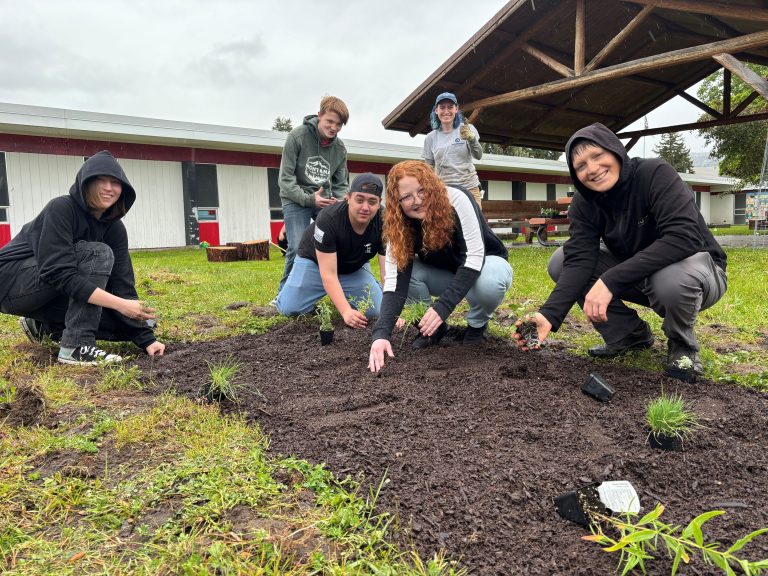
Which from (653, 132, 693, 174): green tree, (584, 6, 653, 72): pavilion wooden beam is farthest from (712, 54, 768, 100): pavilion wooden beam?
(653, 132, 693, 174): green tree

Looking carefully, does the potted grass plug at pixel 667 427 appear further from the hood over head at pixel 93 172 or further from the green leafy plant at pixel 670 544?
the hood over head at pixel 93 172

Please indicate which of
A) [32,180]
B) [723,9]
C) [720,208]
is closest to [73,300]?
[723,9]

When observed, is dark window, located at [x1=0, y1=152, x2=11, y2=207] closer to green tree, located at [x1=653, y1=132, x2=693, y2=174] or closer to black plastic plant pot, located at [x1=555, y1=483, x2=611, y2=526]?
black plastic plant pot, located at [x1=555, y1=483, x2=611, y2=526]

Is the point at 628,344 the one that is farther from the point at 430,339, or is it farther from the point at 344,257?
the point at 344,257

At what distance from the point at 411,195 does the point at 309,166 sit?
2434 millimetres

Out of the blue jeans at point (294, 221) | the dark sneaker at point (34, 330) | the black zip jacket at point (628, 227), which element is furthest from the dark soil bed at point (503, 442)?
the blue jeans at point (294, 221)

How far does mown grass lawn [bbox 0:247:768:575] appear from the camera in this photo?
1369 mm

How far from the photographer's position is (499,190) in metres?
23.8

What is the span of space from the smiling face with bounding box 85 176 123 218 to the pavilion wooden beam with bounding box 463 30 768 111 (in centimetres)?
666

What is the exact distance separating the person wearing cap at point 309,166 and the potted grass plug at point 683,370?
10.3 feet

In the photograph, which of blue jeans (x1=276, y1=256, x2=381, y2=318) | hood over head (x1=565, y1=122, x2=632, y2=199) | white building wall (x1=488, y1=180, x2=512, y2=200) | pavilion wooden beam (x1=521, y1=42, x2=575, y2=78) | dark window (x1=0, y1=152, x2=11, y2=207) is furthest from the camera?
white building wall (x1=488, y1=180, x2=512, y2=200)

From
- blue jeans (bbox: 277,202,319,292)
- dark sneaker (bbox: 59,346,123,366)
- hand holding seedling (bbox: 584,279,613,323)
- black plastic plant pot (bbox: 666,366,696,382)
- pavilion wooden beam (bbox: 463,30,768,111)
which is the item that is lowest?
black plastic plant pot (bbox: 666,366,696,382)

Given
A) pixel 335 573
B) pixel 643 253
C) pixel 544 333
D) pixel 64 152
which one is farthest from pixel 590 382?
pixel 64 152

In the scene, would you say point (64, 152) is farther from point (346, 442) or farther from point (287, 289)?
point (346, 442)
